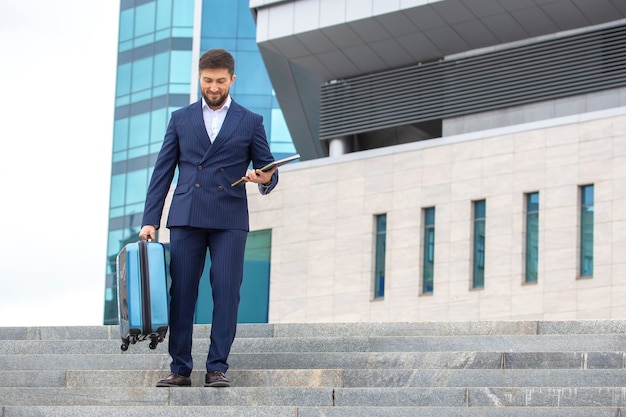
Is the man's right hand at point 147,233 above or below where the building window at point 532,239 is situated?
below

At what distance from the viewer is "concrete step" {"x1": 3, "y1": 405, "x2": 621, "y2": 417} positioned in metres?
7.11

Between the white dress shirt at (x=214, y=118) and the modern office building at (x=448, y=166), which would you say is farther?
the modern office building at (x=448, y=166)

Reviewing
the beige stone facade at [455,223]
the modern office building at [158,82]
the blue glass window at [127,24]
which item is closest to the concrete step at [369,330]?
the beige stone facade at [455,223]

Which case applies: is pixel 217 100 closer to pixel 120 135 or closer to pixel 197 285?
pixel 197 285

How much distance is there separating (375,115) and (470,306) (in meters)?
5.66

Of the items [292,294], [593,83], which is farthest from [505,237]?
[292,294]

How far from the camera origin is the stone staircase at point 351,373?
25.2 ft

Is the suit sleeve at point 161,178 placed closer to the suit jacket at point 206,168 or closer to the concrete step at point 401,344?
the suit jacket at point 206,168

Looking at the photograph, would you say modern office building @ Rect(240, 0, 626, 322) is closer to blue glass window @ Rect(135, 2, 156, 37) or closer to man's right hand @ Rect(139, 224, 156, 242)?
blue glass window @ Rect(135, 2, 156, 37)

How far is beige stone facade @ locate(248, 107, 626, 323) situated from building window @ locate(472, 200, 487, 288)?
154 mm

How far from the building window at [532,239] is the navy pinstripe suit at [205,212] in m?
20.5

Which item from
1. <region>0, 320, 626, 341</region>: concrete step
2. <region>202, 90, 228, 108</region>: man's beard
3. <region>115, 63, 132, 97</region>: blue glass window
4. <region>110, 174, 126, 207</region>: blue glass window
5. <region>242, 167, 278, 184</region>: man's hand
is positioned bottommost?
<region>0, 320, 626, 341</region>: concrete step

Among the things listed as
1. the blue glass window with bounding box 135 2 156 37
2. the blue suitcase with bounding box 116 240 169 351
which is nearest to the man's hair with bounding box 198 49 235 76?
the blue suitcase with bounding box 116 240 169 351

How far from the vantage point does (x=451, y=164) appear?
30531 mm
